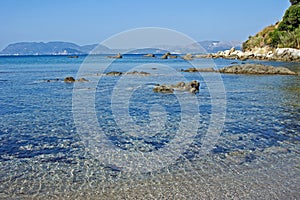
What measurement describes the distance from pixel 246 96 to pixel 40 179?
18.8 metres

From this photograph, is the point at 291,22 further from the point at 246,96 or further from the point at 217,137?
the point at 217,137

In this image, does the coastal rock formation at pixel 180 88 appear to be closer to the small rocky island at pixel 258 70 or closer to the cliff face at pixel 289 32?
the small rocky island at pixel 258 70

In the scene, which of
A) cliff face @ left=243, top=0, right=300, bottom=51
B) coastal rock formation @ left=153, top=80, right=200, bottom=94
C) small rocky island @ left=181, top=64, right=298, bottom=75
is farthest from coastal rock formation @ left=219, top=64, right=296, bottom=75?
cliff face @ left=243, top=0, right=300, bottom=51

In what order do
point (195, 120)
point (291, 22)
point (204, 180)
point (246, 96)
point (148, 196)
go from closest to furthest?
1. point (148, 196)
2. point (204, 180)
3. point (195, 120)
4. point (246, 96)
5. point (291, 22)

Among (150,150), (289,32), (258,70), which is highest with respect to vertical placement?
(289,32)

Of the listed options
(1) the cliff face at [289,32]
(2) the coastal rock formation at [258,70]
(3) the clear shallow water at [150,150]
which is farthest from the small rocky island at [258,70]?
(1) the cliff face at [289,32]

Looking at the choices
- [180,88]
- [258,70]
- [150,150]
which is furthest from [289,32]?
[150,150]

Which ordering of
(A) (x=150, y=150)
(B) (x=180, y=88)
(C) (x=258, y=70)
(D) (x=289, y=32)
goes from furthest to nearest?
(D) (x=289, y=32) < (C) (x=258, y=70) < (B) (x=180, y=88) < (A) (x=150, y=150)

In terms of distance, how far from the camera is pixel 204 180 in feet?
28.1

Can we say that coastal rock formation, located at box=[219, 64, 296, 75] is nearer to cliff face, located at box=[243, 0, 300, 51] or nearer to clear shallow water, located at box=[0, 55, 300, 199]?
clear shallow water, located at box=[0, 55, 300, 199]

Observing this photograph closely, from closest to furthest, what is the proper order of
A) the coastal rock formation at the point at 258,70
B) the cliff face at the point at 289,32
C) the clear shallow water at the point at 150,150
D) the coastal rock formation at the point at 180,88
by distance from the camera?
the clear shallow water at the point at 150,150 → the coastal rock formation at the point at 180,88 → the coastal rock formation at the point at 258,70 → the cliff face at the point at 289,32

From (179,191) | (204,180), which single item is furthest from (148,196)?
(204,180)

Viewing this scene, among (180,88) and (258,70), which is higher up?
(258,70)

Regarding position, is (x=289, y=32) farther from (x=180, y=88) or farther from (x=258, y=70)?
(x=180, y=88)
